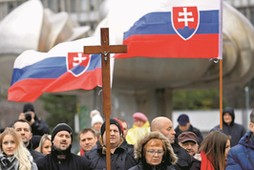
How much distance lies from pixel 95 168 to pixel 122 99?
16304 millimetres

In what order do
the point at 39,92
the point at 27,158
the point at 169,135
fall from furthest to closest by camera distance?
the point at 39,92
the point at 169,135
the point at 27,158

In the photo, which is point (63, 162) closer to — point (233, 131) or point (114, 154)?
point (114, 154)

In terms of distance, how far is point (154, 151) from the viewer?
7828mm

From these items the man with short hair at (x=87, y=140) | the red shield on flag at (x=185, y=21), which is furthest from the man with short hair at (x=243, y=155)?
the red shield on flag at (x=185, y=21)

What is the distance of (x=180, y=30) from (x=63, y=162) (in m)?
3.64

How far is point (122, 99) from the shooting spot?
2497 cm

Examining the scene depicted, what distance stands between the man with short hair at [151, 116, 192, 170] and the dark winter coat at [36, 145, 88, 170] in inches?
37.2

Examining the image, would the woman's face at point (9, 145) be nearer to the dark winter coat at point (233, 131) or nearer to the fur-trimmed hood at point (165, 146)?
the fur-trimmed hood at point (165, 146)

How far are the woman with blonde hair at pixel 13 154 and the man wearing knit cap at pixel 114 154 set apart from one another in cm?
70

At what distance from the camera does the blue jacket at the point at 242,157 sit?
7.67 metres

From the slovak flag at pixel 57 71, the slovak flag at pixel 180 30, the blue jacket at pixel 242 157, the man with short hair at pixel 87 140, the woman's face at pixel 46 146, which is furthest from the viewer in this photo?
the slovak flag at pixel 57 71

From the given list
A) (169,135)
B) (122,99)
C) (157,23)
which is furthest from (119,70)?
(169,135)

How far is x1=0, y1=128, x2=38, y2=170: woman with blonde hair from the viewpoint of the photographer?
8.30 metres

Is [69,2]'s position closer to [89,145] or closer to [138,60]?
[138,60]
